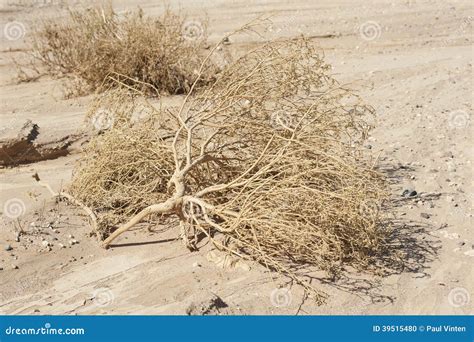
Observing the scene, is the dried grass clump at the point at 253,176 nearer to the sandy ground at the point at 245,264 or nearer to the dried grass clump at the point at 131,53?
the sandy ground at the point at 245,264

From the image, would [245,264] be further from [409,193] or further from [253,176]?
[409,193]

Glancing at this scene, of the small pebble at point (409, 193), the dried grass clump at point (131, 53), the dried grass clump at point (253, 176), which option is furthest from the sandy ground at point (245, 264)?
the dried grass clump at point (131, 53)

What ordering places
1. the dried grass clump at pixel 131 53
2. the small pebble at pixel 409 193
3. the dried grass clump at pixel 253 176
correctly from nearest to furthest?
the dried grass clump at pixel 253 176
the small pebble at pixel 409 193
the dried grass clump at pixel 131 53

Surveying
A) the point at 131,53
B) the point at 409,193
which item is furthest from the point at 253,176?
the point at 131,53

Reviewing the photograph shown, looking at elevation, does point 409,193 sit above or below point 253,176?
below

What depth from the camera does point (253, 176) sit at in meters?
4.81

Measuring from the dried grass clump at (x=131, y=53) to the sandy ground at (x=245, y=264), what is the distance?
44cm

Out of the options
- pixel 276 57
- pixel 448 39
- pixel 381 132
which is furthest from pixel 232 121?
pixel 448 39

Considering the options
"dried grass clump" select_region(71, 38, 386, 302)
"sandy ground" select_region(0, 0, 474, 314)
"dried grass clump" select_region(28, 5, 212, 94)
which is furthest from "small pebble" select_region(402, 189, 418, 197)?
"dried grass clump" select_region(28, 5, 212, 94)

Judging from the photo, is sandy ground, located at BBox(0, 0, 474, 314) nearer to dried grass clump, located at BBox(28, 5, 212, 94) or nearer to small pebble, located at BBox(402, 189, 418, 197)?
small pebble, located at BBox(402, 189, 418, 197)

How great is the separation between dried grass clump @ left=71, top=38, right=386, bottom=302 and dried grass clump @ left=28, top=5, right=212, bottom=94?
202 cm

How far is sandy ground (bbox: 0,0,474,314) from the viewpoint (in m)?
4.57

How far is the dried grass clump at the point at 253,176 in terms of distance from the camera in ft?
15.4

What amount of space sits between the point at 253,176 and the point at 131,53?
12.2 ft
